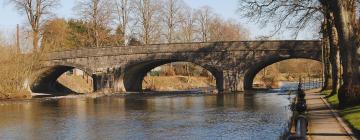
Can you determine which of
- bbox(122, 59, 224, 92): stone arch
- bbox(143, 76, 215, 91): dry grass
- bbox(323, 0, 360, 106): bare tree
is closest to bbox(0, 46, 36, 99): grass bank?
bbox(122, 59, 224, 92): stone arch

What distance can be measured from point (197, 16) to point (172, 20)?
11.4 metres

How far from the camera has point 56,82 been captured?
61406 mm

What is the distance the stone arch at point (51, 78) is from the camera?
5300 centimetres

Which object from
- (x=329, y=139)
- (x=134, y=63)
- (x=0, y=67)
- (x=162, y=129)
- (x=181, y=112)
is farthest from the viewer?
(x=134, y=63)

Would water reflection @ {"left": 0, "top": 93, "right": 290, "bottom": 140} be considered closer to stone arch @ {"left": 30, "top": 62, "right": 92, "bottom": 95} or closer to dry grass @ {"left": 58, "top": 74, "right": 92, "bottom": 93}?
stone arch @ {"left": 30, "top": 62, "right": 92, "bottom": 95}

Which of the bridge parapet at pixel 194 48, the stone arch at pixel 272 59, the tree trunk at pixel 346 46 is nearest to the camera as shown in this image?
the tree trunk at pixel 346 46

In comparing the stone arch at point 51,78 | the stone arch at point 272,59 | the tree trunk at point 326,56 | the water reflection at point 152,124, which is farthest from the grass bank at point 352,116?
the stone arch at point 51,78

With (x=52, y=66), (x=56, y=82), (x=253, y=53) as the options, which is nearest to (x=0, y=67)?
(x=52, y=66)

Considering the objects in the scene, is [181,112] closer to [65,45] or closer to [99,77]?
[99,77]

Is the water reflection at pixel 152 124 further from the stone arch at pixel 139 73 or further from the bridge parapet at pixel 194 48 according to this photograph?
the stone arch at pixel 139 73

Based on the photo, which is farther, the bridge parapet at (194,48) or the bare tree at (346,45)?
the bridge parapet at (194,48)

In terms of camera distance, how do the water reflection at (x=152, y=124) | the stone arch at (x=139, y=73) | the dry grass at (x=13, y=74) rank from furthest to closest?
the stone arch at (x=139, y=73) < the dry grass at (x=13, y=74) < the water reflection at (x=152, y=124)

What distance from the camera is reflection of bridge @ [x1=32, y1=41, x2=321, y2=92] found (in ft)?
153

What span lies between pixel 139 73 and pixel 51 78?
10539mm
